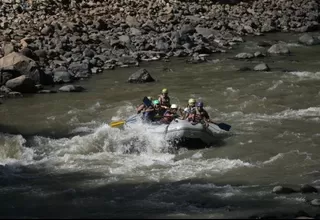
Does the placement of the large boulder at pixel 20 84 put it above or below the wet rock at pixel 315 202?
below

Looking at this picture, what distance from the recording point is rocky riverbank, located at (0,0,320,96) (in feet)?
64.3

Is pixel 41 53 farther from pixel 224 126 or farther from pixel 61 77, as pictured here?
pixel 224 126

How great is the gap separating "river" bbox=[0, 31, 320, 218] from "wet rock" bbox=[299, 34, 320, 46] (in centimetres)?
625

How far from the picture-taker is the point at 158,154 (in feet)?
39.2

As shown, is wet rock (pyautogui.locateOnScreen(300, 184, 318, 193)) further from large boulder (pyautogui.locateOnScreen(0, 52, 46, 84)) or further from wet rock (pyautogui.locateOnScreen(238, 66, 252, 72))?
wet rock (pyautogui.locateOnScreen(238, 66, 252, 72))

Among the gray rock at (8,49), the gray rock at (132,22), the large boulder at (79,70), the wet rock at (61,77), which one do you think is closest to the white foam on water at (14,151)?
the wet rock at (61,77)

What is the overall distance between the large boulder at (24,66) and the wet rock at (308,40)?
43.7 feet

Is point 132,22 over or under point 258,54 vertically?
over

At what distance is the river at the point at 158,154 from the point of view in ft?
28.9

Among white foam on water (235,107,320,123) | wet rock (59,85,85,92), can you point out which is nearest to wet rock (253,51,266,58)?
white foam on water (235,107,320,123)

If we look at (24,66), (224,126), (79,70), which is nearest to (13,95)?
(24,66)

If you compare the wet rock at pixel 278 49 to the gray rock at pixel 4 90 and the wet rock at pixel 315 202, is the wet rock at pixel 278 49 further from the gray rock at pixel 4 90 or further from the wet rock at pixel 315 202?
the wet rock at pixel 315 202

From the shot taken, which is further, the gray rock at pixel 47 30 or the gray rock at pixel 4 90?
the gray rock at pixel 47 30

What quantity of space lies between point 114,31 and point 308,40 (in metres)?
9.08
